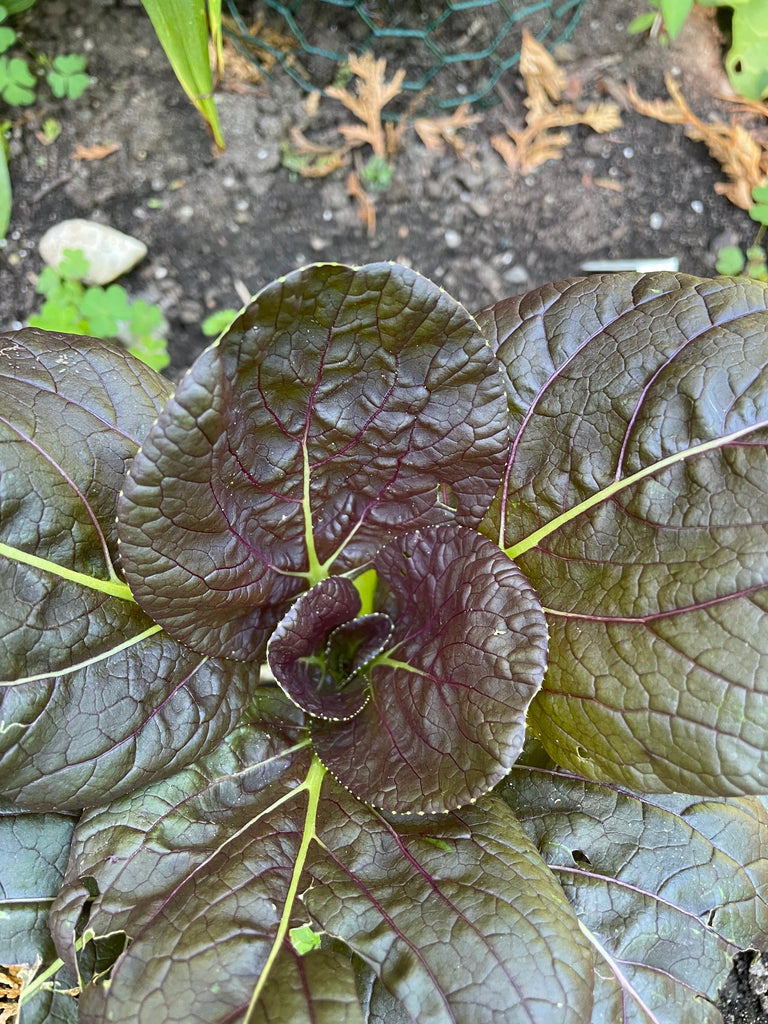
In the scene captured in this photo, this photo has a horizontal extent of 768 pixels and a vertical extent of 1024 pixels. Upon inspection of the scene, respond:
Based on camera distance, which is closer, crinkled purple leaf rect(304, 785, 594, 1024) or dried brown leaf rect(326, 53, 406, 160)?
crinkled purple leaf rect(304, 785, 594, 1024)

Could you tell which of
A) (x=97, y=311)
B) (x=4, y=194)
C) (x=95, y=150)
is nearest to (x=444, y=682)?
(x=97, y=311)

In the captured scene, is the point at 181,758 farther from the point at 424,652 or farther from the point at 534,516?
the point at 534,516

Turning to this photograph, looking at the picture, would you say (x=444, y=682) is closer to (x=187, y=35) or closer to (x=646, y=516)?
(x=646, y=516)

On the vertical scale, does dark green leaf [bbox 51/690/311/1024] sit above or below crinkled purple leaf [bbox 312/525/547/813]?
below

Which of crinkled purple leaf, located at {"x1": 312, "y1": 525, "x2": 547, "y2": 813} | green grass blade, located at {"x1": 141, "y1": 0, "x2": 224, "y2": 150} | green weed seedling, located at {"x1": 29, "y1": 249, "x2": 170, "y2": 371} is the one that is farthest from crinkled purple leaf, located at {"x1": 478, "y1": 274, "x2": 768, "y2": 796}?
green weed seedling, located at {"x1": 29, "y1": 249, "x2": 170, "y2": 371}

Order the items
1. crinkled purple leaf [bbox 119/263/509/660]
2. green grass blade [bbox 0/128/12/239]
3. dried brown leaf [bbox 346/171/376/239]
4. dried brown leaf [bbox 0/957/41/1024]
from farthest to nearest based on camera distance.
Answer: dried brown leaf [bbox 346/171/376/239], green grass blade [bbox 0/128/12/239], dried brown leaf [bbox 0/957/41/1024], crinkled purple leaf [bbox 119/263/509/660]

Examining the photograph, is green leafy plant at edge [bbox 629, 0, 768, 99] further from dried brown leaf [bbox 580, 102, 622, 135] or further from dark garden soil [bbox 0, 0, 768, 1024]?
dried brown leaf [bbox 580, 102, 622, 135]
